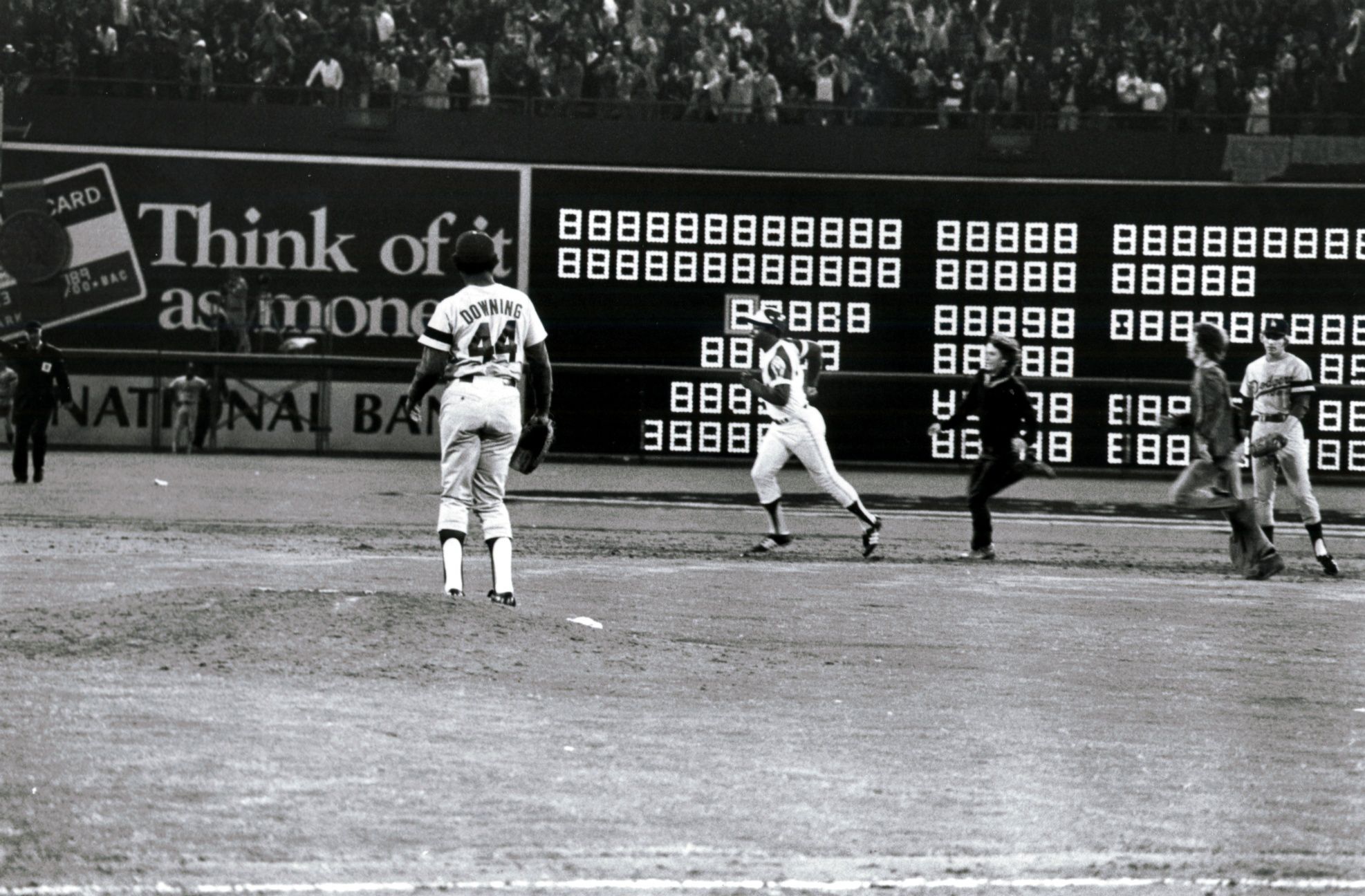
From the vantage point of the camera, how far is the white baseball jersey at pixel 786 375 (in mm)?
16375

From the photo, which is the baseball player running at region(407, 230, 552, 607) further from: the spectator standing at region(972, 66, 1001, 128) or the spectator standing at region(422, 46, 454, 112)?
the spectator standing at region(422, 46, 454, 112)

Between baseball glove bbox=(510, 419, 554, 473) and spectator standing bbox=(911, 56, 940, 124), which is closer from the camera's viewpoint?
baseball glove bbox=(510, 419, 554, 473)

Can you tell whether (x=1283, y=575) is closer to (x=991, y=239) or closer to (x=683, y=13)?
(x=991, y=239)

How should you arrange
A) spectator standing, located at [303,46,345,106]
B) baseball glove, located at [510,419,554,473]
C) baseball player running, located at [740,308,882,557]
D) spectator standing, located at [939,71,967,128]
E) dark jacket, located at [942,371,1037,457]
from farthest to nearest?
spectator standing, located at [303,46,345,106] < spectator standing, located at [939,71,967,128] < dark jacket, located at [942,371,1037,457] < baseball player running, located at [740,308,882,557] < baseball glove, located at [510,419,554,473]

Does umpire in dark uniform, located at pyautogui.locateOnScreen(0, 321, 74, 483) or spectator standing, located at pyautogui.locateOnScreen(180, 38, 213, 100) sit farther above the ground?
spectator standing, located at pyautogui.locateOnScreen(180, 38, 213, 100)

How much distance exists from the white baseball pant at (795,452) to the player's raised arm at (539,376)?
5811mm

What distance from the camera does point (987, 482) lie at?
53.6 feet

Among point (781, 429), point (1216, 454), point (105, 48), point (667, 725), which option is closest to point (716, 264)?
point (105, 48)

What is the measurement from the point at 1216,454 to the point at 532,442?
19.2 feet

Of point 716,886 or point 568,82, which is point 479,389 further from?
point 568,82

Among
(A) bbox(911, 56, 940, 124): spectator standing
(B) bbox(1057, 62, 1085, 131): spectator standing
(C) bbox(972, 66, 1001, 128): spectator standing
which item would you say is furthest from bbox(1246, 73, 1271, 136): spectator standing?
(A) bbox(911, 56, 940, 124): spectator standing

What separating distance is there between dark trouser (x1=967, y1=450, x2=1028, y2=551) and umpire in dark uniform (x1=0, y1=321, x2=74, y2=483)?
36.9 feet

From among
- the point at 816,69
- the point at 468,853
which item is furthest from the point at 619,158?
the point at 468,853

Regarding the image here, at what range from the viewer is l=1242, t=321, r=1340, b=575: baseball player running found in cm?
1521
